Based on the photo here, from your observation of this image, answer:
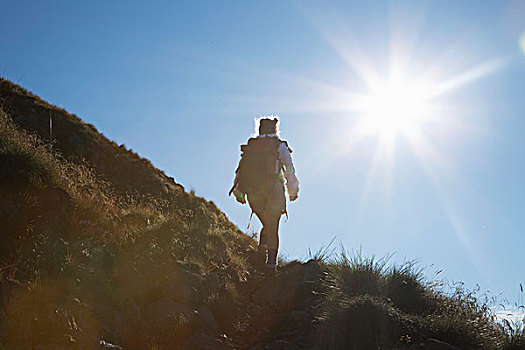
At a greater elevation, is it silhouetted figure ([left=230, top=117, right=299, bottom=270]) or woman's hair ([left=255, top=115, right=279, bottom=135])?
woman's hair ([left=255, top=115, right=279, bottom=135])

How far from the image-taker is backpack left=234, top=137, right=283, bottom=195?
7.56 metres

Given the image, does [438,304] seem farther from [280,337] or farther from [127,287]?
[127,287]

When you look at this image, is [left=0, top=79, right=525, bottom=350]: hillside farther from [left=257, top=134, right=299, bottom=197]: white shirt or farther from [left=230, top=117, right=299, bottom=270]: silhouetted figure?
[left=257, top=134, right=299, bottom=197]: white shirt

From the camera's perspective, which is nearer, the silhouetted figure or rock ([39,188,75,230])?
rock ([39,188,75,230])

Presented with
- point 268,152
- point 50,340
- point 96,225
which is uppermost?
point 268,152

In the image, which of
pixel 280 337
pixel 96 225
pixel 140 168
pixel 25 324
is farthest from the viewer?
pixel 140 168

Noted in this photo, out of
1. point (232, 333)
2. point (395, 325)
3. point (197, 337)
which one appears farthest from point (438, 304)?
point (197, 337)

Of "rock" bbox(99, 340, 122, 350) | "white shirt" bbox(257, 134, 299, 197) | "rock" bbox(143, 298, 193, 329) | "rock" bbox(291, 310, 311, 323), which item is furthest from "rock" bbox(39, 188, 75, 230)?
"white shirt" bbox(257, 134, 299, 197)

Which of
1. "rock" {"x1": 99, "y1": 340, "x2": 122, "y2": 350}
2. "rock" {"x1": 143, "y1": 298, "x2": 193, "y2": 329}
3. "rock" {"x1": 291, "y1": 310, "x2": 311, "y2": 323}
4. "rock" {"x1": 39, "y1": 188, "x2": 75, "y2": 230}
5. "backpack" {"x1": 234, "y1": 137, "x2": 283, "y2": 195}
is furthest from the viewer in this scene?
"backpack" {"x1": 234, "y1": 137, "x2": 283, "y2": 195}

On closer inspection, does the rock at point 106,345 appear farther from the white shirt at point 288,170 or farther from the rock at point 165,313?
the white shirt at point 288,170

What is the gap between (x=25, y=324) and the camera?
3127mm

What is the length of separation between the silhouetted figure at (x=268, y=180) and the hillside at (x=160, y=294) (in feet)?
3.95

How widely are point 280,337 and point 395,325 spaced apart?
1.37 meters

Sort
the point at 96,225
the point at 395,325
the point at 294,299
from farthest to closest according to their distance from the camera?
the point at 294,299 < the point at 96,225 < the point at 395,325
